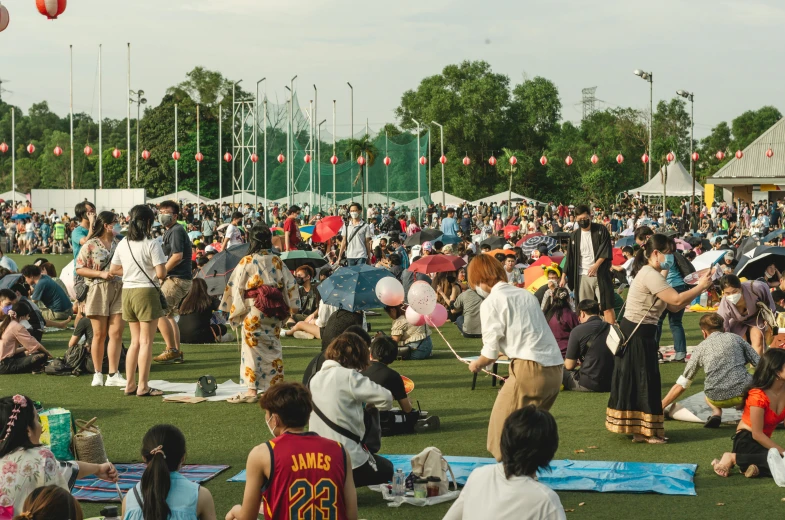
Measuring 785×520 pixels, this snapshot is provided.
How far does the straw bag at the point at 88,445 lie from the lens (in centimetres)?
672

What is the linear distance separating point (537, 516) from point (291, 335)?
1096 centimetres

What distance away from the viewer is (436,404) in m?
9.30

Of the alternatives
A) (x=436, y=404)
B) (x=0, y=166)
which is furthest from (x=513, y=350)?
(x=0, y=166)

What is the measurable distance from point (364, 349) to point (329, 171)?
107 feet

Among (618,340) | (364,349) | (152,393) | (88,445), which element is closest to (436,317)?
(152,393)

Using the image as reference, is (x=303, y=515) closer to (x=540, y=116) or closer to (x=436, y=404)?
(x=436, y=404)

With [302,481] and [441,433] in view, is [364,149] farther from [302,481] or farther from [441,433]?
[302,481]

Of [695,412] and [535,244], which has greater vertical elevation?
[535,244]

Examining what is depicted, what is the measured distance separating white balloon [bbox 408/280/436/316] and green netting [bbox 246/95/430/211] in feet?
86.7

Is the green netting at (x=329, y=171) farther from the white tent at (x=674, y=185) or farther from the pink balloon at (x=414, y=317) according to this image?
the pink balloon at (x=414, y=317)

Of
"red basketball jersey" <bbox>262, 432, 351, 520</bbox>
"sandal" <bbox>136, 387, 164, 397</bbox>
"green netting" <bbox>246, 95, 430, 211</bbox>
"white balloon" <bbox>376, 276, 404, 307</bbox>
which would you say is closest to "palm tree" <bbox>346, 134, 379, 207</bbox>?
"green netting" <bbox>246, 95, 430, 211</bbox>

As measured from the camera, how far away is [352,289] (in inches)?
422

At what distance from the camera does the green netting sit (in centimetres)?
3683

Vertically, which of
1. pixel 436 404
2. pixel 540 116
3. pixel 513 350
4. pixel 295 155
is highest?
pixel 540 116
